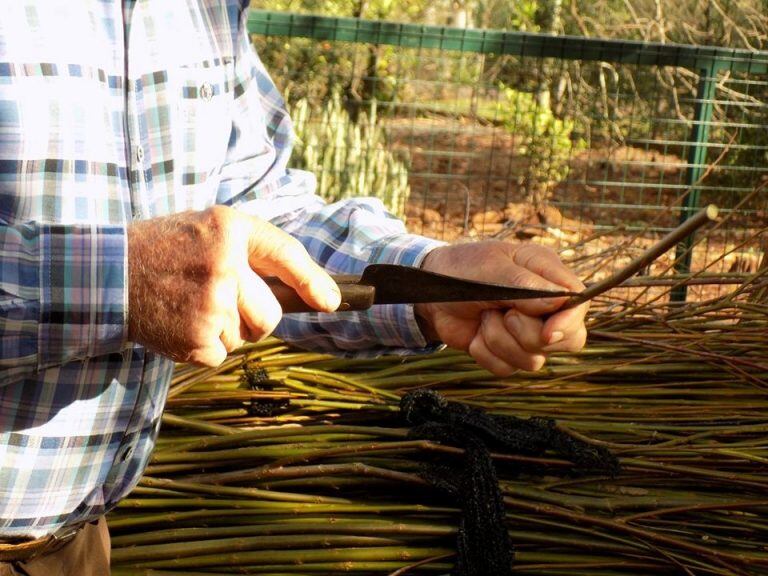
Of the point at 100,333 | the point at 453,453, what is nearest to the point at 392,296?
the point at 100,333

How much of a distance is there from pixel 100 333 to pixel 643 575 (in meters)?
1.07

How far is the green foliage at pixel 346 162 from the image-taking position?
17.2ft

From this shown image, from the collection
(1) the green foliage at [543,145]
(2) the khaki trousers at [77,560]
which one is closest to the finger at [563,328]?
(2) the khaki trousers at [77,560]

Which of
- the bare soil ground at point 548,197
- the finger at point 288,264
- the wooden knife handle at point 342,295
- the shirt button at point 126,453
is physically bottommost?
the bare soil ground at point 548,197

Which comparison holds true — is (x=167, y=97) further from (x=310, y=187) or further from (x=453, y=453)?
(x=453, y=453)

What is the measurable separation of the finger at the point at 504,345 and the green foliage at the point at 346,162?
3.86m

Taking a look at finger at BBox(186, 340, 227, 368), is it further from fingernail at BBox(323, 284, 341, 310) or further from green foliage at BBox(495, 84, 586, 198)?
green foliage at BBox(495, 84, 586, 198)

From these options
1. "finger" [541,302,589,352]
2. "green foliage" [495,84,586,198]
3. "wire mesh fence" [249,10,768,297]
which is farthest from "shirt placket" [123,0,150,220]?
"green foliage" [495,84,586,198]

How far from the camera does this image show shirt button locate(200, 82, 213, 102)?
1.38 m

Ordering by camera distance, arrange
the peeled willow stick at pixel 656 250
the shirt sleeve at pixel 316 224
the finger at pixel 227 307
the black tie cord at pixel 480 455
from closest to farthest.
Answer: the peeled willow stick at pixel 656 250
the finger at pixel 227 307
the shirt sleeve at pixel 316 224
the black tie cord at pixel 480 455

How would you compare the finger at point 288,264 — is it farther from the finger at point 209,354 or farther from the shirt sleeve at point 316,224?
the shirt sleeve at point 316,224

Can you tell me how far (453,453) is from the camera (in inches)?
70.5

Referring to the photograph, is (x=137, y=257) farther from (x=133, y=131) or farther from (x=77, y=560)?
(x=77, y=560)

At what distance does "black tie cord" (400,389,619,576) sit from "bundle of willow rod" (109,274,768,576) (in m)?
0.03
